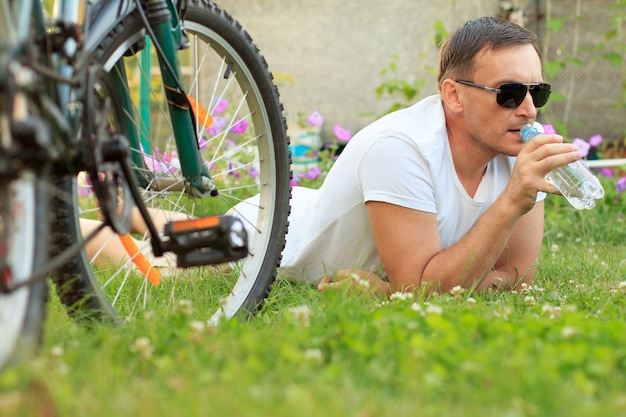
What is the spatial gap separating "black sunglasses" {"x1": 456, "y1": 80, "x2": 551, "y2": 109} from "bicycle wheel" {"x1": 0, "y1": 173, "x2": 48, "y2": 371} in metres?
1.70

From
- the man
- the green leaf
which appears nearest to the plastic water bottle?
the man

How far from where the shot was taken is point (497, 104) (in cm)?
294

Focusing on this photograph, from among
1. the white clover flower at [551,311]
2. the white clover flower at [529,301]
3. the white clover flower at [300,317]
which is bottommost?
the white clover flower at [529,301]

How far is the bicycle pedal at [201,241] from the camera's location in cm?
206

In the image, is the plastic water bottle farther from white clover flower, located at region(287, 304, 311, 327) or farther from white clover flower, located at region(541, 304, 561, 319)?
white clover flower, located at region(287, 304, 311, 327)

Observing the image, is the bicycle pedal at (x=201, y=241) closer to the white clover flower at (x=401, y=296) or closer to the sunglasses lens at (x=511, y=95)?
the white clover flower at (x=401, y=296)

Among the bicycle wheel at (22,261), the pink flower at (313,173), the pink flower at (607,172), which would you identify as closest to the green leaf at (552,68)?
the pink flower at (607,172)

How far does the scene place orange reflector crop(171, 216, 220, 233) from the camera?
2061mm

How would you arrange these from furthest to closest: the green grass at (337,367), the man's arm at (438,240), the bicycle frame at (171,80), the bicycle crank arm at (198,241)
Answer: the man's arm at (438,240), the bicycle frame at (171,80), the bicycle crank arm at (198,241), the green grass at (337,367)

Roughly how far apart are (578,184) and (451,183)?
0.56 meters

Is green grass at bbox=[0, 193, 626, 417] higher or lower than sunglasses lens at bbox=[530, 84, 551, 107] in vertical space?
lower

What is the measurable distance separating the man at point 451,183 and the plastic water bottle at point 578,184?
0.64 feet

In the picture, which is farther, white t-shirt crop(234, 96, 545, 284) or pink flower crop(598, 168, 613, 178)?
pink flower crop(598, 168, 613, 178)

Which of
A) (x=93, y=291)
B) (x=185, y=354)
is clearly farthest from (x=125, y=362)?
(x=93, y=291)
